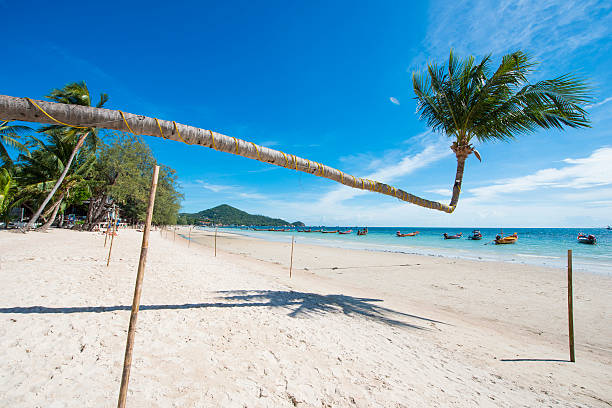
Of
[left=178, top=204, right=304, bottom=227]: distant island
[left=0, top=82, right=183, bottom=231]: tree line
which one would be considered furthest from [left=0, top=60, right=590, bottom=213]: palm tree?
[left=178, top=204, right=304, bottom=227]: distant island

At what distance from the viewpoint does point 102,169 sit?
21.1 meters

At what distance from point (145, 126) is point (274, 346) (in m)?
3.29

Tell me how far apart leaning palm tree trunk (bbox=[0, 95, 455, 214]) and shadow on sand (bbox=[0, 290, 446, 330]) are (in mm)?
3232

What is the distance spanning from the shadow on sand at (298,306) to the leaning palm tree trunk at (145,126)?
3.23m

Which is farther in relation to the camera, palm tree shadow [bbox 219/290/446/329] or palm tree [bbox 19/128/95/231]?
palm tree [bbox 19/128/95/231]

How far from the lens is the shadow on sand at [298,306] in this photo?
169 inches

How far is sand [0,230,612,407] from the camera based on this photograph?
8.18 feet

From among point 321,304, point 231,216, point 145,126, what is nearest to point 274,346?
point 321,304

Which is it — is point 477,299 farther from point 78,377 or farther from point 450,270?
point 78,377

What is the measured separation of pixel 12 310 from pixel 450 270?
15636 mm

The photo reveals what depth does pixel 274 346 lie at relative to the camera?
3479 millimetres

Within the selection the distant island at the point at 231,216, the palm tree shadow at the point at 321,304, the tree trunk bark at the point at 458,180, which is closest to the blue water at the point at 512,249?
the tree trunk bark at the point at 458,180

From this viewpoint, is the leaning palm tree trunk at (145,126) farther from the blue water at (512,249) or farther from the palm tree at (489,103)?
the blue water at (512,249)

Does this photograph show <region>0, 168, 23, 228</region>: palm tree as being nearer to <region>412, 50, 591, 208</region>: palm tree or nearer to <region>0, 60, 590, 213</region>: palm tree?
<region>0, 60, 590, 213</region>: palm tree
